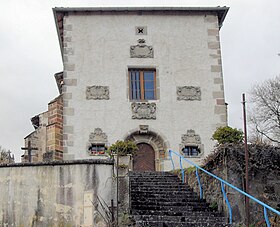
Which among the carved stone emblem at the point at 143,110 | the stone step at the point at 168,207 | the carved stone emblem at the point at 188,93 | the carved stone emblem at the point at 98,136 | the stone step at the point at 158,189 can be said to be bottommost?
the stone step at the point at 168,207

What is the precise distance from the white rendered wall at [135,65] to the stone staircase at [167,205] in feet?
14.9

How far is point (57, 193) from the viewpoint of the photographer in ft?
36.0

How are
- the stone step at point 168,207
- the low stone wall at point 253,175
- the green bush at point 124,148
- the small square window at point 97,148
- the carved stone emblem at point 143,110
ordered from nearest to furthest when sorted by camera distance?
the low stone wall at point 253,175 → the stone step at point 168,207 → the green bush at point 124,148 → the small square window at point 97,148 → the carved stone emblem at point 143,110

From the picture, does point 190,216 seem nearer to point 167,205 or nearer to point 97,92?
point 167,205

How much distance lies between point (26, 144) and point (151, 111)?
193 inches

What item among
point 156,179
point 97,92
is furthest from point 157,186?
point 97,92

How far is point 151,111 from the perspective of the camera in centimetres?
1978

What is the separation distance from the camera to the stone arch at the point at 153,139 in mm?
19547

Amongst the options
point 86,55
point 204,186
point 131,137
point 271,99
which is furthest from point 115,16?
point 204,186

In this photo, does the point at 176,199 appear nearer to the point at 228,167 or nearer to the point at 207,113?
the point at 228,167

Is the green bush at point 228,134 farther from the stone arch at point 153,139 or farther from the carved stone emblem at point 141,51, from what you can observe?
the carved stone emblem at point 141,51

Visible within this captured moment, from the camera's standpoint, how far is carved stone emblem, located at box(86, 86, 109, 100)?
19.7m

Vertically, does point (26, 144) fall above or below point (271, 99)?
below

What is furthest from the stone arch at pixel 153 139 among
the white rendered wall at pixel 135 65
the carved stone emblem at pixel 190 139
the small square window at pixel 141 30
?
the small square window at pixel 141 30
